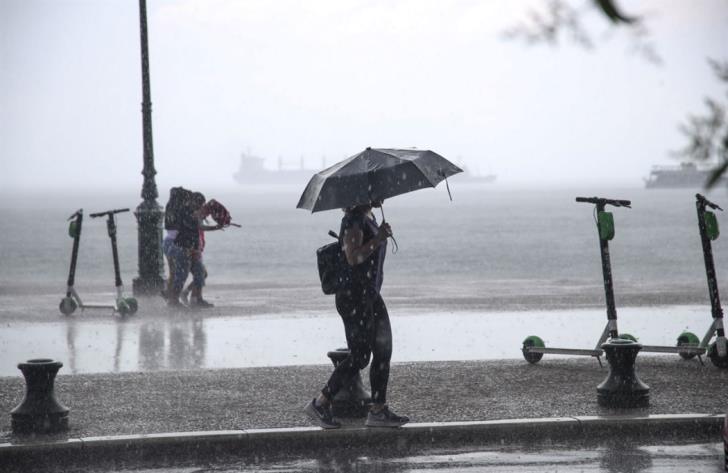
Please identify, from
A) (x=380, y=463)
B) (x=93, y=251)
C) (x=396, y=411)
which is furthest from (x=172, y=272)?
(x=93, y=251)

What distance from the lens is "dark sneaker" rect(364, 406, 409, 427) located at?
7.46 m

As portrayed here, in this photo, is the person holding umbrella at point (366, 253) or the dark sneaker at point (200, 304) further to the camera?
the dark sneaker at point (200, 304)

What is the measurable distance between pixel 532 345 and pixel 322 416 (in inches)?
133

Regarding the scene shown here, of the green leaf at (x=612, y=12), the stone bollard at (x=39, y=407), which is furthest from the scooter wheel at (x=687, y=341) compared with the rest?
the green leaf at (x=612, y=12)

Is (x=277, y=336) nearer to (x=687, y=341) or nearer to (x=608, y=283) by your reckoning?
(x=687, y=341)

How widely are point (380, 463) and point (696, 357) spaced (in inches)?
191

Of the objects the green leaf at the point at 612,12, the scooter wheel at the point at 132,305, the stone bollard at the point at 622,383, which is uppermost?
the green leaf at the point at 612,12

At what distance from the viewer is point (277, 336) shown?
13.5 meters

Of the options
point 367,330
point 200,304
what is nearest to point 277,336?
point 200,304

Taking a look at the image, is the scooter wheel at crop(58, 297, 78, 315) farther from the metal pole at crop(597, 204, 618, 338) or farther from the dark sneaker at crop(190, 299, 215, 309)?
the metal pole at crop(597, 204, 618, 338)

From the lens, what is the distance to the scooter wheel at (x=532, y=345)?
10.4 m

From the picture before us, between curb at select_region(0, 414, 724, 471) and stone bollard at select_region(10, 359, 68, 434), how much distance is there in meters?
0.34

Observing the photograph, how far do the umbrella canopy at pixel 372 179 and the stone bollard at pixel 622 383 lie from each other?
1.75 meters

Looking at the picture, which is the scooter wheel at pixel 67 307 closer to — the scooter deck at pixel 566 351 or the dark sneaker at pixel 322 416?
the scooter deck at pixel 566 351
